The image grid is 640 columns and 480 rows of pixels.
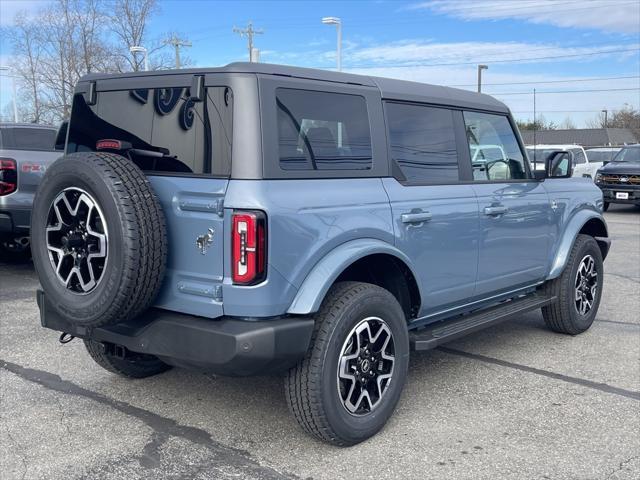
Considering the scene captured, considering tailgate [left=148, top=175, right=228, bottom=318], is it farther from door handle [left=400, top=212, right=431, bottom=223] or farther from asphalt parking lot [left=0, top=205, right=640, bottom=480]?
door handle [left=400, top=212, right=431, bottom=223]

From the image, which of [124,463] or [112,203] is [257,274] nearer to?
[112,203]

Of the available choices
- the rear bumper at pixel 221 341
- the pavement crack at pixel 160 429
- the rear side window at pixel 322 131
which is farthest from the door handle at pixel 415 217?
the pavement crack at pixel 160 429

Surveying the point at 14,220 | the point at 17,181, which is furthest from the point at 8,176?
the point at 14,220

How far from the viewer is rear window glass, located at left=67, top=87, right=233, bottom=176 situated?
3.40m

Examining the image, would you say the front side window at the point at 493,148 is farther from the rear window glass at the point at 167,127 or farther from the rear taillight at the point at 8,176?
the rear taillight at the point at 8,176

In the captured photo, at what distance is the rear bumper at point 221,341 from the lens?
3217 millimetres

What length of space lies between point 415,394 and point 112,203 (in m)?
2.36

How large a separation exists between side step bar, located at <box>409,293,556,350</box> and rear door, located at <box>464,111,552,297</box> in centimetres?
15

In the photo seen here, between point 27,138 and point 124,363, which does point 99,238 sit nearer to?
point 124,363

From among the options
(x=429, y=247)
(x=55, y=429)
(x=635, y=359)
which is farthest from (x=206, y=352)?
(x=635, y=359)

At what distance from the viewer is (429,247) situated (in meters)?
4.19

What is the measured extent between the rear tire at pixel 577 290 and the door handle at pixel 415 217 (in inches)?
82.0

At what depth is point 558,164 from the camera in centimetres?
547

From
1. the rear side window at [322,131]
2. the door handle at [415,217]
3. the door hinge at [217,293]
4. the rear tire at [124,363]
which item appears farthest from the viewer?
the rear tire at [124,363]
